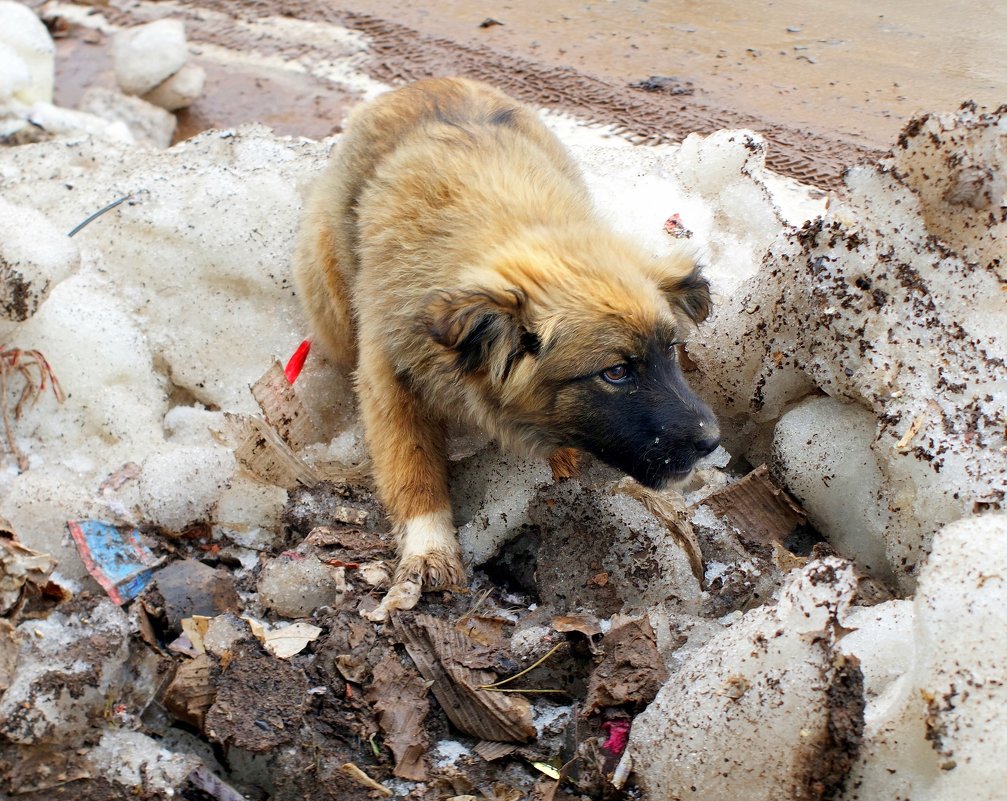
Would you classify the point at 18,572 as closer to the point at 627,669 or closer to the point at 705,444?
the point at 627,669

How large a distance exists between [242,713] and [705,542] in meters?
1.75

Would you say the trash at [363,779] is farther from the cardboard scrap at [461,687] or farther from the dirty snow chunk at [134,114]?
the dirty snow chunk at [134,114]

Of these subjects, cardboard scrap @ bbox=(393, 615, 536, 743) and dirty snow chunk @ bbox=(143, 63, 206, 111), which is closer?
cardboard scrap @ bbox=(393, 615, 536, 743)

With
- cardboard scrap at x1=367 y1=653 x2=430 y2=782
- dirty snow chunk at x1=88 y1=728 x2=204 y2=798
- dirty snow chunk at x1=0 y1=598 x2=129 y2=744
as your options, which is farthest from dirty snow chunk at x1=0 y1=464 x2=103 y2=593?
cardboard scrap at x1=367 y1=653 x2=430 y2=782

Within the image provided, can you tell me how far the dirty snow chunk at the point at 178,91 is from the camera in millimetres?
7836

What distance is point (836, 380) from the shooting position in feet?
11.7

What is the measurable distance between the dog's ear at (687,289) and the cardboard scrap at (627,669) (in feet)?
4.94

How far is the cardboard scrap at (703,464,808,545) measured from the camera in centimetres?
372

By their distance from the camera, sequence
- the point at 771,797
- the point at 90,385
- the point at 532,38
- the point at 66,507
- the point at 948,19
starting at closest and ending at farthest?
the point at 771,797
the point at 66,507
the point at 90,385
the point at 948,19
the point at 532,38

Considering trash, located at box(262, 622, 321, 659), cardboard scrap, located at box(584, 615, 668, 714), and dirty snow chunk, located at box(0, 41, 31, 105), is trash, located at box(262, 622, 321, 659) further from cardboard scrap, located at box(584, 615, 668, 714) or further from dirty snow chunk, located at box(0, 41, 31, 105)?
dirty snow chunk, located at box(0, 41, 31, 105)

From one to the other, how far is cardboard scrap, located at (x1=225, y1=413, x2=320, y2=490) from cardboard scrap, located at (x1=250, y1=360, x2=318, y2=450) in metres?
0.24

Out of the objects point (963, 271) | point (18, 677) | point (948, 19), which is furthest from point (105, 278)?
point (948, 19)

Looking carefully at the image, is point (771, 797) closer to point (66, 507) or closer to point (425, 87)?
point (66, 507)

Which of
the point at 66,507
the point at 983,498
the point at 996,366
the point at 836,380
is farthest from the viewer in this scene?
the point at 66,507
